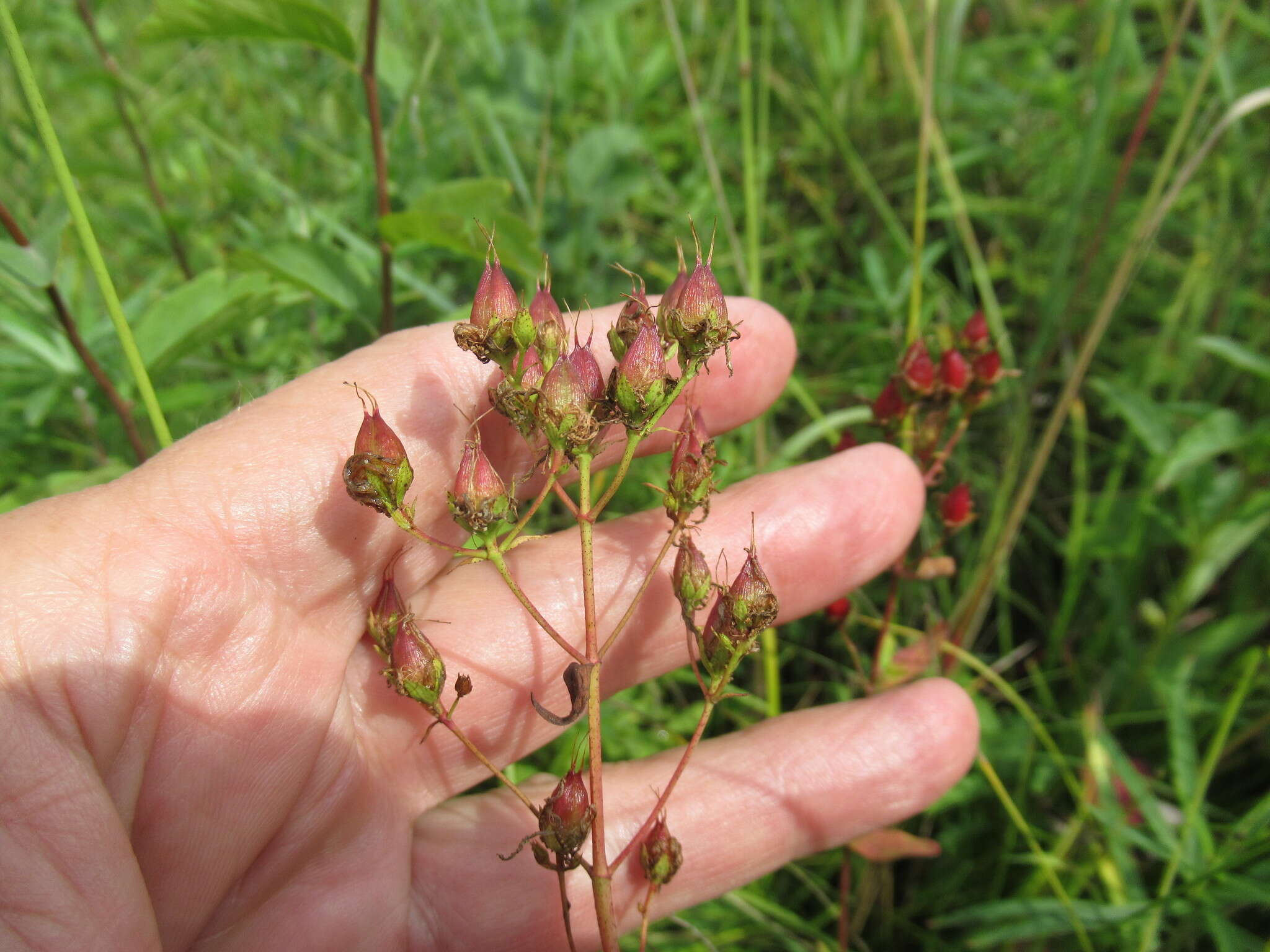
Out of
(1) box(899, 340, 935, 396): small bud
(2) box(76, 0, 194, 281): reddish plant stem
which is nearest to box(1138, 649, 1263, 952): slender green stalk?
(1) box(899, 340, 935, 396): small bud

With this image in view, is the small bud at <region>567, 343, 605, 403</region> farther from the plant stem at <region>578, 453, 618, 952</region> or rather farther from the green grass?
the green grass

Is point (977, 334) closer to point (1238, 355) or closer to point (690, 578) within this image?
point (1238, 355)

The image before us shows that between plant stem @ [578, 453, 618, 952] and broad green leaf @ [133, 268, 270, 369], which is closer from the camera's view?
plant stem @ [578, 453, 618, 952]

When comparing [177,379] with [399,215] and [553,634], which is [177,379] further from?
[553,634]

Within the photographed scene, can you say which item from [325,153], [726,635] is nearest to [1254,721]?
[726,635]

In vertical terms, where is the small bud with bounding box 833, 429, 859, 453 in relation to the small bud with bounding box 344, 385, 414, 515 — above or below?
below

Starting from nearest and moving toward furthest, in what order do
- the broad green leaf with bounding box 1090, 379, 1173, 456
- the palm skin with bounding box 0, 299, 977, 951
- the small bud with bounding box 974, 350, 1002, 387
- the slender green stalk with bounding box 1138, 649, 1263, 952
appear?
the palm skin with bounding box 0, 299, 977, 951 < the slender green stalk with bounding box 1138, 649, 1263, 952 < the small bud with bounding box 974, 350, 1002, 387 < the broad green leaf with bounding box 1090, 379, 1173, 456
